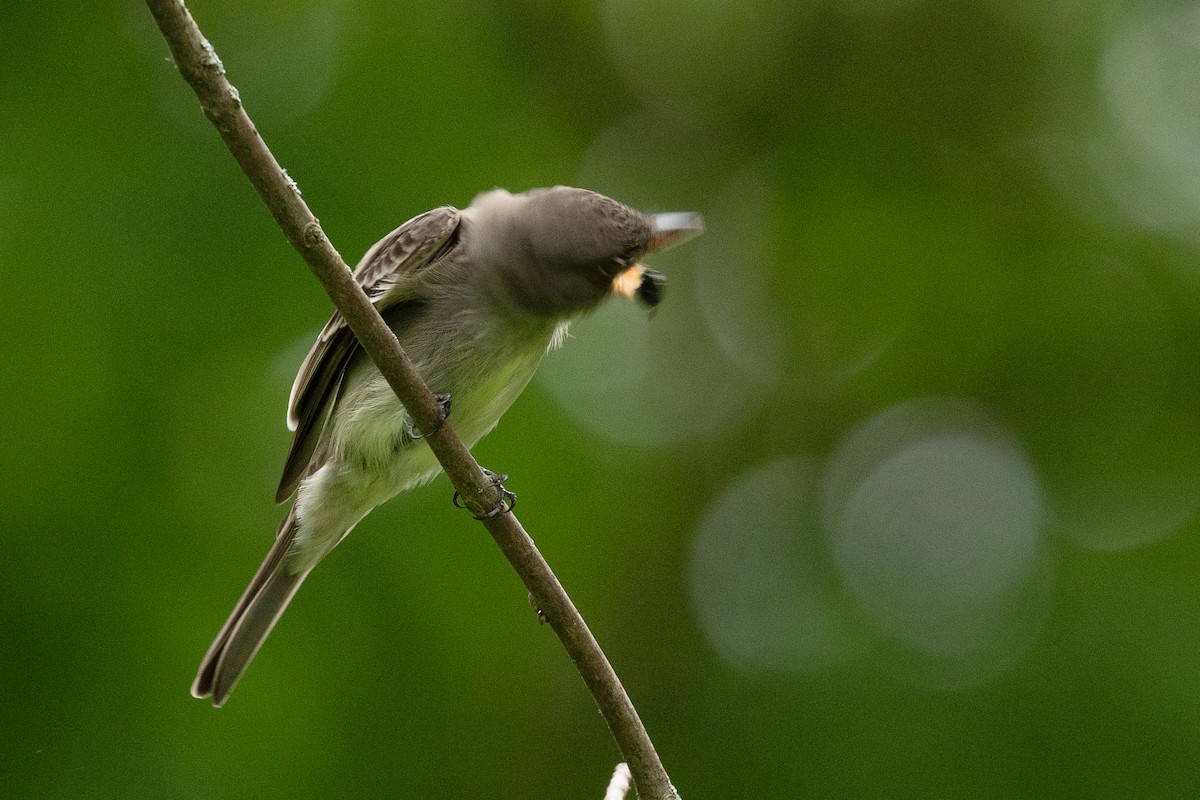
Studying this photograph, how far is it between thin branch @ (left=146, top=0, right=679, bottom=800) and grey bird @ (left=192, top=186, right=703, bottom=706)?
29.6 inches

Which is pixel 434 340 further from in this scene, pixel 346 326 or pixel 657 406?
pixel 657 406

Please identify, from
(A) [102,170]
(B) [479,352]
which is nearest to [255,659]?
(B) [479,352]

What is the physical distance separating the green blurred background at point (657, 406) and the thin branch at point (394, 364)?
1220 mm

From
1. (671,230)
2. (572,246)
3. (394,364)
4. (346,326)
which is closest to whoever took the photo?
(394,364)

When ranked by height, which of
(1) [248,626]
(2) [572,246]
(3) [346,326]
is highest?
(3) [346,326]

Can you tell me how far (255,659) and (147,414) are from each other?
78 centimetres

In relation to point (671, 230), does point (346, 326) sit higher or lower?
higher

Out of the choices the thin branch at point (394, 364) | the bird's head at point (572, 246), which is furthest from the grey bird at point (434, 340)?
the thin branch at point (394, 364)

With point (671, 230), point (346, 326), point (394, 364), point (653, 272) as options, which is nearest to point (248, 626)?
point (346, 326)

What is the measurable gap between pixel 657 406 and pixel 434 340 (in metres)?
1.42

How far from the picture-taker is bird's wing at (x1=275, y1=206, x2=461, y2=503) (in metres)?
3.91

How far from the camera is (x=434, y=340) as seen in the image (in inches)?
152

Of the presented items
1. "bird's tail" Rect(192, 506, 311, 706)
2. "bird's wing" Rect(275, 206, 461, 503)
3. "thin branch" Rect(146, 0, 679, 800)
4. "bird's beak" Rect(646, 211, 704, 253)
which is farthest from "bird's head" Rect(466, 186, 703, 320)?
"bird's tail" Rect(192, 506, 311, 706)

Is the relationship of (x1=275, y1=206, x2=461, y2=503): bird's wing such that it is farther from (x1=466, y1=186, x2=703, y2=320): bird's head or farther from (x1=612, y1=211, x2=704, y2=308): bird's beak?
(x1=612, y1=211, x2=704, y2=308): bird's beak
